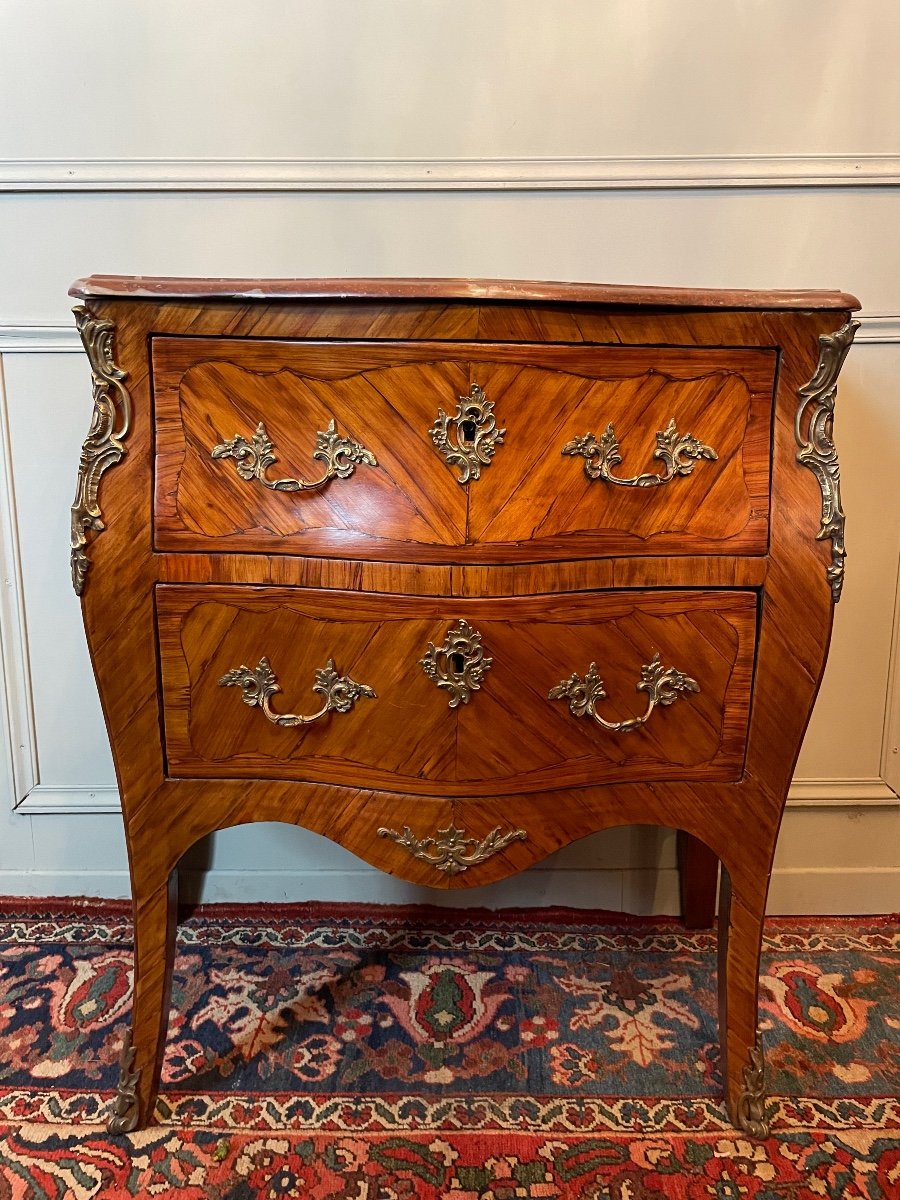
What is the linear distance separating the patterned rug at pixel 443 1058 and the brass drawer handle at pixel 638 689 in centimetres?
56

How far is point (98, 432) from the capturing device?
947mm

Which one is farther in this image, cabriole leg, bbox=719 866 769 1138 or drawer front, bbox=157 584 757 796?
cabriole leg, bbox=719 866 769 1138

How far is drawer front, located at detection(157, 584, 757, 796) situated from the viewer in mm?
964

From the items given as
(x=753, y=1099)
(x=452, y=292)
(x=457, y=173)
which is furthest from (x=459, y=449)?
(x=753, y=1099)

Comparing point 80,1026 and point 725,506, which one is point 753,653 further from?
point 80,1026

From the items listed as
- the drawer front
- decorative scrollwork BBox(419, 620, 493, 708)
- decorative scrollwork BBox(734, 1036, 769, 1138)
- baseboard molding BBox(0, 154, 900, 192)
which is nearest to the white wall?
baseboard molding BBox(0, 154, 900, 192)

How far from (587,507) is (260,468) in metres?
0.38

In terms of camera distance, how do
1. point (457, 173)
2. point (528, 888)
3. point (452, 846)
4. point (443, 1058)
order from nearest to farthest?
1. point (452, 846)
2. point (443, 1058)
3. point (457, 173)
4. point (528, 888)

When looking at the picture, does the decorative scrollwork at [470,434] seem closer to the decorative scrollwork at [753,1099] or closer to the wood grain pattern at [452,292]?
the wood grain pattern at [452,292]

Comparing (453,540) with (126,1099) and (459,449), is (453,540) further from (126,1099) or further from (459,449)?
(126,1099)

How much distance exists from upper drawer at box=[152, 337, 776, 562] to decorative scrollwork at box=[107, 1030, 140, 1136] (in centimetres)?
68

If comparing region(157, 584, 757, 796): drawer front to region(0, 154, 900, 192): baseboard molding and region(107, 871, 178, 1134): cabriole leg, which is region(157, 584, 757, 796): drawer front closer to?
region(107, 871, 178, 1134): cabriole leg

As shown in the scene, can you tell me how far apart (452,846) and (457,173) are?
108 centimetres

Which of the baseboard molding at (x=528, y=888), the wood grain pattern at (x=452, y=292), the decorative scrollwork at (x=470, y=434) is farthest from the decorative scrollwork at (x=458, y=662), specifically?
the baseboard molding at (x=528, y=888)
